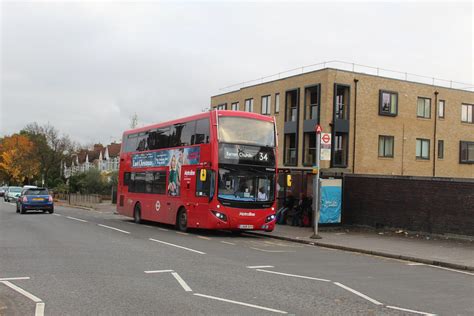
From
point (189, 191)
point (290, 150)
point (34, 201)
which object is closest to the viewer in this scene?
point (189, 191)

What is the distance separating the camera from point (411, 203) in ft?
62.5

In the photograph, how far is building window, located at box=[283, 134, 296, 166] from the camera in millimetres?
36322

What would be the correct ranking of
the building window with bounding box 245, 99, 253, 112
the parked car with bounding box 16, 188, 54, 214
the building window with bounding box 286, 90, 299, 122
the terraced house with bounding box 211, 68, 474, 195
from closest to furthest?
the parked car with bounding box 16, 188, 54, 214 → the terraced house with bounding box 211, 68, 474, 195 → the building window with bounding box 286, 90, 299, 122 → the building window with bounding box 245, 99, 253, 112

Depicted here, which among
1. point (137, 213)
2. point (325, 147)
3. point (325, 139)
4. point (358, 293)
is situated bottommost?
point (358, 293)

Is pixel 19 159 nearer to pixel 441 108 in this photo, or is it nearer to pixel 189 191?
pixel 441 108

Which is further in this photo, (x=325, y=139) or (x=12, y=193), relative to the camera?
(x=12, y=193)

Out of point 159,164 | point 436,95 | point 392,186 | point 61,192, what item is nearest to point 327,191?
point 392,186

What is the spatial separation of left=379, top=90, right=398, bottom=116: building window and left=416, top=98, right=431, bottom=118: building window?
2.35 metres

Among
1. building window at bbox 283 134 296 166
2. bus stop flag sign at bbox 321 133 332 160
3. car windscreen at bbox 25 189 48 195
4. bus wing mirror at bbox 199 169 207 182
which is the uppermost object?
building window at bbox 283 134 296 166

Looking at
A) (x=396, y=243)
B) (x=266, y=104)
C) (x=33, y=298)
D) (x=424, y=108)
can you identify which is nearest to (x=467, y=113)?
(x=424, y=108)

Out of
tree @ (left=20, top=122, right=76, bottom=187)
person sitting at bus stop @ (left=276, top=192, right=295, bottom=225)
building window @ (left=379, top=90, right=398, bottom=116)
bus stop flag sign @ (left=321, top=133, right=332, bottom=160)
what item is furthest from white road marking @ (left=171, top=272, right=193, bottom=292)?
tree @ (left=20, top=122, right=76, bottom=187)

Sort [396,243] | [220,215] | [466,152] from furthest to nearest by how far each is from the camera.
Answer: [466,152] → [220,215] → [396,243]

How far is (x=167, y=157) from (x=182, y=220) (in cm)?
286

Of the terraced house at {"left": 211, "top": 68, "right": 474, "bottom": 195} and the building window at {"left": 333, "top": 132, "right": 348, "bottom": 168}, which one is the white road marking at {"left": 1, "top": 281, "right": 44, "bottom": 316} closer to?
the terraced house at {"left": 211, "top": 68, "right": 474, "bottom": 195}
